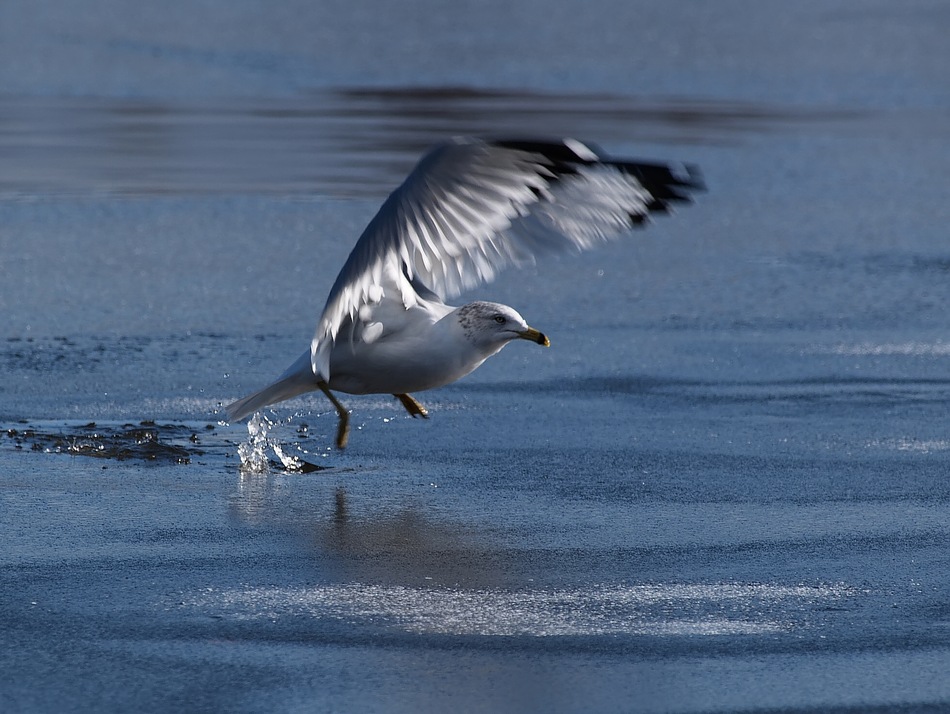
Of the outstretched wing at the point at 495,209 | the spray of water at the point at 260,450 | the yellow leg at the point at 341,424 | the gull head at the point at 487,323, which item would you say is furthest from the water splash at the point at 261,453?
the gull head at the point at 487,323

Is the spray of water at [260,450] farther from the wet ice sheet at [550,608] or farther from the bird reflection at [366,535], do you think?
the wet ice sheet at [550,608]

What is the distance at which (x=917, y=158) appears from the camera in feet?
44.8

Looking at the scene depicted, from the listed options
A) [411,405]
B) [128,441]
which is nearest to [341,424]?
[411,405]

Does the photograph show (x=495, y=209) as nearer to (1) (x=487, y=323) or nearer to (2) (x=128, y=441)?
(1) (x=487, y=323)

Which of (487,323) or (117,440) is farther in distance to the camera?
(117,440)

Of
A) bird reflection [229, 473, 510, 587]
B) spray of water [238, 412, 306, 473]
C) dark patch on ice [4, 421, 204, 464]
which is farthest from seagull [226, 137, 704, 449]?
bird reflection [229, 473, 510, 587]

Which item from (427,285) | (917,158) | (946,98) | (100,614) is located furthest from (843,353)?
(946,98)

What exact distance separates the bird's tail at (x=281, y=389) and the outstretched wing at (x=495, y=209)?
23 centimetres

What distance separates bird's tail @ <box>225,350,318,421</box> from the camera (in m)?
6.39

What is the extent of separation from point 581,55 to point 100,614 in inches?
606

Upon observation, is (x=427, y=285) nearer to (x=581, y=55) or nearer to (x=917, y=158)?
(x=917, y=158)

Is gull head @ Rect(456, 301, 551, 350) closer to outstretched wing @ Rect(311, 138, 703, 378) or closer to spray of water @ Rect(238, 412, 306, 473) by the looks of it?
outstretched wing @ Rect(311, 138, 703, 378)

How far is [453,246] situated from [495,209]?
0.19 meters

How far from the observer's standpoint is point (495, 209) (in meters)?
5.76
